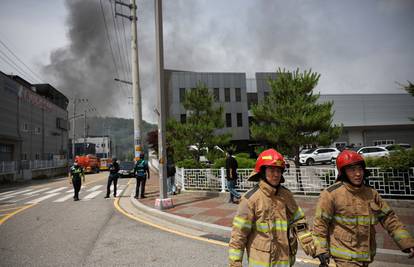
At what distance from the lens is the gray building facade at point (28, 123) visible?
92.2 ft

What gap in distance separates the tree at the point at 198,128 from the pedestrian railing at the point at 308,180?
4.91 feet

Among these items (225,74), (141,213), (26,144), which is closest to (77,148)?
(26,144)

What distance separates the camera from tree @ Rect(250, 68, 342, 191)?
9.89 m

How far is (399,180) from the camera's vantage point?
25.7 feet

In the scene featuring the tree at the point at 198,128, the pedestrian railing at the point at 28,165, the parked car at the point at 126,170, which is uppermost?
the tree at the point at 198,128

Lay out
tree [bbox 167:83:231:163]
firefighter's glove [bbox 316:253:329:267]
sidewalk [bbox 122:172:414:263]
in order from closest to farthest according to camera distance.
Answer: firefighter's glove [bbox 316:253:329:267] < sidewalk [bbox 122:172:414:263] < tree [bbox 167:83:231:163]

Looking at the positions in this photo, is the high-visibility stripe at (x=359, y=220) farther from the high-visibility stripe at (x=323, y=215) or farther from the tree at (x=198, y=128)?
the tree at (x=198, y=128)

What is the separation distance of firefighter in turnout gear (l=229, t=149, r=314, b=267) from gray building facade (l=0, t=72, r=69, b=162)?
31.8 metres

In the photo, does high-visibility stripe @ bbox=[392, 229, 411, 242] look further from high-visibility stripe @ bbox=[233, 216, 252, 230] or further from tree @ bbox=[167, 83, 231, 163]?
tree @ bbox=[167, 83, 231, 163]

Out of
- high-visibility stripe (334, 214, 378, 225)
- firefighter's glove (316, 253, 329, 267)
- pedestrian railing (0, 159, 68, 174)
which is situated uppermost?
high-visibility stripe (334, 214, 378, 225)

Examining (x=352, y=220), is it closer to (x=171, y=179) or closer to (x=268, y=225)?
(x=268, y=225)

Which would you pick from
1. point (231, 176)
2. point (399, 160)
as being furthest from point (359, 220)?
point (399, 160)

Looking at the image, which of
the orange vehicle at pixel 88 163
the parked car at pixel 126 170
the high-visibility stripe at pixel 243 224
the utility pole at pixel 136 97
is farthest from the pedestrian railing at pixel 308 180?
the orange vehicle at pixel 88 163

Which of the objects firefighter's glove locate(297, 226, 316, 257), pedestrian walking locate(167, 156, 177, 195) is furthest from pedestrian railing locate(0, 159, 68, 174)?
firefighter's glove locate(297, 226, 316, 257)
